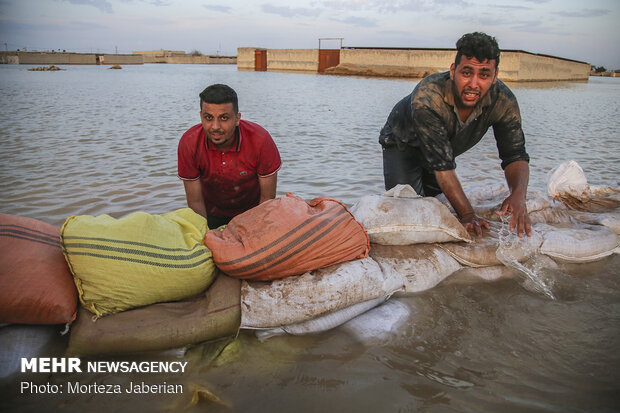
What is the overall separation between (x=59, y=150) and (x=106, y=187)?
2130 millimetres

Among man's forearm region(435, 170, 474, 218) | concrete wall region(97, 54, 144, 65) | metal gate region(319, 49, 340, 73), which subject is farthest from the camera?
concrete wall region(97, 54, 144, 65)

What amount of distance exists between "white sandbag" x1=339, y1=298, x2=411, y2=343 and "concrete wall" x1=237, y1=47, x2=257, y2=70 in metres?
46.0

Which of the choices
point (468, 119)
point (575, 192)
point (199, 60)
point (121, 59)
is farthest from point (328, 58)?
point (199, 60)

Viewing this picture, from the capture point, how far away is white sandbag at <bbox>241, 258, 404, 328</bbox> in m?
2.03

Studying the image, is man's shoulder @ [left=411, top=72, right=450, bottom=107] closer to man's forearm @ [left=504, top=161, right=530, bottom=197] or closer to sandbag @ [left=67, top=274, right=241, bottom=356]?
man's forearm @ [left=504, top=161, right=530, bottom=197]

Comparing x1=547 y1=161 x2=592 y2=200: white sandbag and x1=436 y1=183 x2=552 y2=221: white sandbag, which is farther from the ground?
x1=547 y1=161 x2=592 y2=200: white sandbag

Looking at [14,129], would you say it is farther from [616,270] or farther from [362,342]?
[616,270]

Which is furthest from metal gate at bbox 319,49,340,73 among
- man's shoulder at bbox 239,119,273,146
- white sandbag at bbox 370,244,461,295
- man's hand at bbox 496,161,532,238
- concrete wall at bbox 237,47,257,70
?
white sandbag at bbox 370,244,461,295

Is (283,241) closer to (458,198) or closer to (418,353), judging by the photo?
(418,353)

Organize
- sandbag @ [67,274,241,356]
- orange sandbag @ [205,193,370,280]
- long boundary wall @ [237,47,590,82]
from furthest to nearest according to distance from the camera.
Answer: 1. long boundary wall @ [237,47,590,82]
2. orange sandbag @ [205,193,370,280]
3. sandbag @ [67,274,241,356]

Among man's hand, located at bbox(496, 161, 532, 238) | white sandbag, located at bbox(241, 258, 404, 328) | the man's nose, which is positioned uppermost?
the man's nose

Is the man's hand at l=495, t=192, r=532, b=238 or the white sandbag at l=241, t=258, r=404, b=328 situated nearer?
the white sandbag at l=241, t=258, r=404, b=328

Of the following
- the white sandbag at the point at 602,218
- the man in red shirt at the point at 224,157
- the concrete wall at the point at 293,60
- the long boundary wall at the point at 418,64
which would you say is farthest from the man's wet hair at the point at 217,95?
the concrete wall at the point at 293,60

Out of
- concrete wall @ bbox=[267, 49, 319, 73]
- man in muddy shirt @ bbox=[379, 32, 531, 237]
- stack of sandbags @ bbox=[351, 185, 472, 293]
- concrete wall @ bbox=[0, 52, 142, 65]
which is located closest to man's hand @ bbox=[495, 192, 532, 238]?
man in muddy shirt @ bbox=[379, 32, 531, 237]
